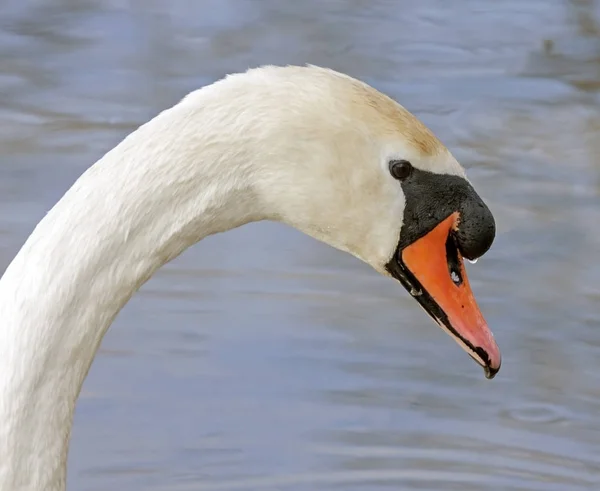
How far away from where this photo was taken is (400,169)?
2555mm

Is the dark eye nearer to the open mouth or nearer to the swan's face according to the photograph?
the swan's face

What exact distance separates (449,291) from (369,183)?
0.91ft

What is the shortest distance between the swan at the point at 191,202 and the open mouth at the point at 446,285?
0.04 m

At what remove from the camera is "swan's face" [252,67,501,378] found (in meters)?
2.46

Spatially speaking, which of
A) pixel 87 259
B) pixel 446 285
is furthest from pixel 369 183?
pixel 87 259

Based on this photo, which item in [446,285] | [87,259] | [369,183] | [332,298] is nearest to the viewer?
[87,259]

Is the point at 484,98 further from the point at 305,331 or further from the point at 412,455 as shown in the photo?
the point at 412,455

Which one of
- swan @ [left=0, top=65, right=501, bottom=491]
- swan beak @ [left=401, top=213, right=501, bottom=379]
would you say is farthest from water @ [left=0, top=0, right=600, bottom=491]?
swan @ [left=0, top=65, right=501, bottom=491]

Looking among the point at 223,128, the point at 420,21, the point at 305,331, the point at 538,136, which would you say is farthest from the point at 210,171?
the point at 420,21

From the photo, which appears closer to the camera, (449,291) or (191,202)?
(191,202)

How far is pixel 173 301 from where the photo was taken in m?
4.76

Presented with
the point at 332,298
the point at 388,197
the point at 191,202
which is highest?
the point at 191,202

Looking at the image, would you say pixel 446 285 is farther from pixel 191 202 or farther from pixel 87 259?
pixel 87 259

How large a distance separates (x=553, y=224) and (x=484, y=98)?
1.19 m
